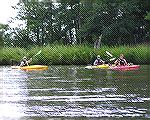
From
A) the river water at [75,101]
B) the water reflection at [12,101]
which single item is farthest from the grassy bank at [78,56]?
the water reflection at [12,101]

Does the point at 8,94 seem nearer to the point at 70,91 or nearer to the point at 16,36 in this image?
the point at 70,91

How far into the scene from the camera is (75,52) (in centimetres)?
3453

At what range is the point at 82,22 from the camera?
5506cm

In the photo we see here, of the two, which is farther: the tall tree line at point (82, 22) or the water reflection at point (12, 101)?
the tall tree line at point (82, 22)

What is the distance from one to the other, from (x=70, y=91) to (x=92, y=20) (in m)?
34.9

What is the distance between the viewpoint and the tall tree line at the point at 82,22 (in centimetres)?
4841

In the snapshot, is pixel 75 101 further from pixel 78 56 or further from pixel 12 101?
pixel 78 56

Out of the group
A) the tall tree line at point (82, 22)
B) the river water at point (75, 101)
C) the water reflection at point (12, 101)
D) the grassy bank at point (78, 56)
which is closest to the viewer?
the river water at point (75, 101)

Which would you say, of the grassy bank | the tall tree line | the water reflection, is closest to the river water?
the water reflection

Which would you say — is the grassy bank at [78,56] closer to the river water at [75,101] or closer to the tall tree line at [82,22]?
the tall tree line at [82,22]

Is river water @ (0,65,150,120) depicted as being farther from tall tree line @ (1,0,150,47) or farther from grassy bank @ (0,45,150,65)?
tall tree line @ (1,0,150,47)

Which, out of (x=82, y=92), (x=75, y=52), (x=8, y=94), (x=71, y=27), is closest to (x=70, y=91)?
(x=82, y=92)

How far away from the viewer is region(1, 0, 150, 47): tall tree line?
48406 mm

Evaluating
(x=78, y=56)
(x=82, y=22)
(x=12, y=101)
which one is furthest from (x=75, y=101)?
(x=82, y=22)
